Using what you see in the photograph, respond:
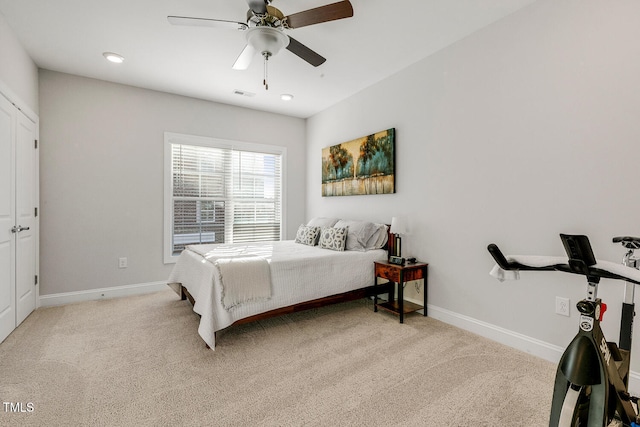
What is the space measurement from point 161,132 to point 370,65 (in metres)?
2.85

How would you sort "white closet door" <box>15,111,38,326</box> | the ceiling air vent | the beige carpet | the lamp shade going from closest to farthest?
the beige carpet → "white closet door" <box>15,111,38,326</box> → the lamp shade → the ceiling air vent

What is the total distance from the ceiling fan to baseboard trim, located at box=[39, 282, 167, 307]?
127 inches

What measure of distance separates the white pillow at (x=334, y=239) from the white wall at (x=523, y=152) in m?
0.68

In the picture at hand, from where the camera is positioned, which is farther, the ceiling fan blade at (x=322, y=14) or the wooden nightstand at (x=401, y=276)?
the wooden nightstand at (x=401, y=276)

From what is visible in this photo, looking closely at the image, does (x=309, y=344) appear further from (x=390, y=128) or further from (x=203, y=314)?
(x=390, y=128)

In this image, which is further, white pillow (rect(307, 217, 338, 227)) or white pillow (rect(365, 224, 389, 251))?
white pillow (rect(307, 217, 338, 227))

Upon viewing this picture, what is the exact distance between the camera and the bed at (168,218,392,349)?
8.08 ft

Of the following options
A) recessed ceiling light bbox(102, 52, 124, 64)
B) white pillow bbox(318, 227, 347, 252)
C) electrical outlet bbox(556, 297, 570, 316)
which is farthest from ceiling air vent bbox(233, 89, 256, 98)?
electrical outlet bbox(556, 297, 570, 316)

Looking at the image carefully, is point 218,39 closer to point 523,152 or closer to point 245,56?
point 245,56

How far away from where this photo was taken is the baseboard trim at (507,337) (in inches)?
86.5

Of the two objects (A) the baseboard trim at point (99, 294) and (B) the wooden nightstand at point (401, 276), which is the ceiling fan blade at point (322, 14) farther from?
(A) the baseboard trim at point (99, 294)

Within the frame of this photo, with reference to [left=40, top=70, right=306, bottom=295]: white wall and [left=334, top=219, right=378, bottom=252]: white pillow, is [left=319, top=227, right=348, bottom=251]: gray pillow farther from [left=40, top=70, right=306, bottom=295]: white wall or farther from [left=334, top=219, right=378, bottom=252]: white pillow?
[left=40, top=70, right=306, bottom=295]: white wall

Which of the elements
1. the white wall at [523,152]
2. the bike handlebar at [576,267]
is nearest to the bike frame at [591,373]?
the bike handlebar at [576,267]

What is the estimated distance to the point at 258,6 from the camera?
1.98 m
